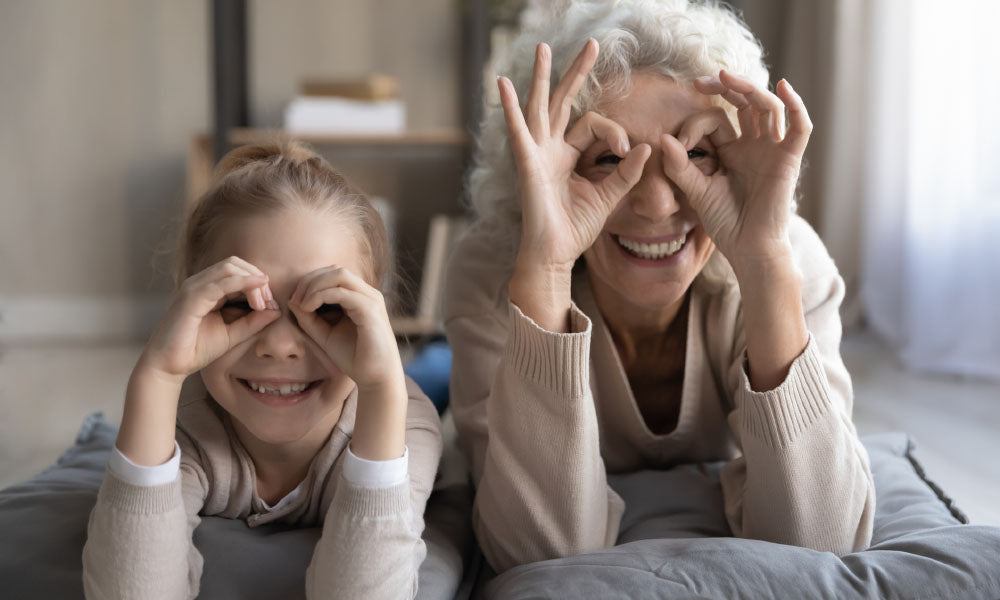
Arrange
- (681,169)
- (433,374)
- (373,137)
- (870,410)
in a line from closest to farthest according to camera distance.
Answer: (681,169), (433,374), (870,410), (373,137)

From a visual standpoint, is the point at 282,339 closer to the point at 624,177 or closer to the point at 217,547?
the point at 217,547

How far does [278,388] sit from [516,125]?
400mm

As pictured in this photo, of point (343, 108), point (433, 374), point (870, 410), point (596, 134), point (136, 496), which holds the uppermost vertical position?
point (596, 134)

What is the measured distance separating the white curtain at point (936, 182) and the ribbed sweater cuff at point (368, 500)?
2.30m

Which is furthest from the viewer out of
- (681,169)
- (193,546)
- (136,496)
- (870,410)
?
(870,410)

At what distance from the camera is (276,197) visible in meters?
0.98

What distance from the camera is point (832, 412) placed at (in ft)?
3.35

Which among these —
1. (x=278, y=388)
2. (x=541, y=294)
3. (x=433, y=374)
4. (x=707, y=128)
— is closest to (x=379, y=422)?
(x=278, y=388)

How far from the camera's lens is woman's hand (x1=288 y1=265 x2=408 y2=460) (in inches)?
34.2

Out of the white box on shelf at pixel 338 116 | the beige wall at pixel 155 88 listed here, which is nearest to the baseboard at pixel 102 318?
the beige wall at pixel 155 88

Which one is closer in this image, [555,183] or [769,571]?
[769,571]

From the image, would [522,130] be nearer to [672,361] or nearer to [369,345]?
[369,345]

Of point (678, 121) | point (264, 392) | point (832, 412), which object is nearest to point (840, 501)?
point (832, 412)

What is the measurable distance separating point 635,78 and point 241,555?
2.43ft
